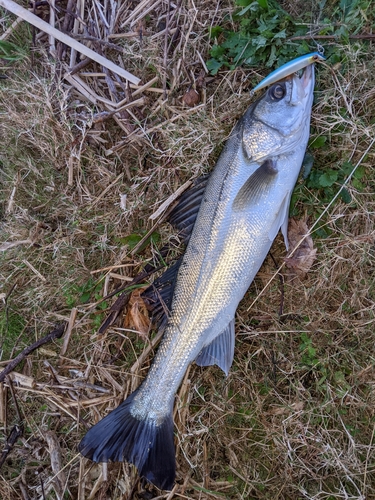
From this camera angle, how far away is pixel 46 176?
3.42 m

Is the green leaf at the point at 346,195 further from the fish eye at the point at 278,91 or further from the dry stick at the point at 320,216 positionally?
the fish eye at the point at 278,91

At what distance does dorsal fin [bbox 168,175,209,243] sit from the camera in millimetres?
2928

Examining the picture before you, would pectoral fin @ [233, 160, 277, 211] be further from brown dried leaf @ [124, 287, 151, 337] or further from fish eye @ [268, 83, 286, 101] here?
brown dried leaf @ [124, 287, 151, 337]

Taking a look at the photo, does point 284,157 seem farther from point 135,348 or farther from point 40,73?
point 40,73

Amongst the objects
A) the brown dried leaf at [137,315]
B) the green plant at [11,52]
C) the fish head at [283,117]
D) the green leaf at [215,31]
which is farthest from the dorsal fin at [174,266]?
the green plant at [11,52]

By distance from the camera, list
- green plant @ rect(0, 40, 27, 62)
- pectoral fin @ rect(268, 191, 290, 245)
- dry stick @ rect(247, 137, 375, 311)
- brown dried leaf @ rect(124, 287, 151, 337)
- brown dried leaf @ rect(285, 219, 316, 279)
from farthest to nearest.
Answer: green plant @ rect(0, 40, 27, 62), brown dried leaf @ rect(124, 287, 151, 337), brown dried leaf @ rect(285, 219, 316, 279), dry stick @ rect(247, 137, 375, 311), pectoral fin @ rect(268, 191, 290, 245)

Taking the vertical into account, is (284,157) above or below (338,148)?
above

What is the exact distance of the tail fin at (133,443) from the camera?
8.70 feet

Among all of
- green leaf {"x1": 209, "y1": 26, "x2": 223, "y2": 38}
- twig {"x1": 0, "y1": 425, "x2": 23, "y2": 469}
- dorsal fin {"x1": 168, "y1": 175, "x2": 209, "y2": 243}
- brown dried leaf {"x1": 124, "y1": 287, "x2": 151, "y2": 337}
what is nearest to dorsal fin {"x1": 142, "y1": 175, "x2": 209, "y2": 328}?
dorsal fin {"x1": 168, "y1": 175, "x2": 209, "y2": 243}

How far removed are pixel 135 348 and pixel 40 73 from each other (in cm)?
246

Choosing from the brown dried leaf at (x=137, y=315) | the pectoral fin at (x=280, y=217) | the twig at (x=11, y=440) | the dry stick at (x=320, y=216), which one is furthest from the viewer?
the twig at (x=11, y=440)

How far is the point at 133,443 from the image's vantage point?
2686 mm

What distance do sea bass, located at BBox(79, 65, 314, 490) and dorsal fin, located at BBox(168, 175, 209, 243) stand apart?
174 mm

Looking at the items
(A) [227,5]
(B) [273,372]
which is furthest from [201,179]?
(B) [273,372]
